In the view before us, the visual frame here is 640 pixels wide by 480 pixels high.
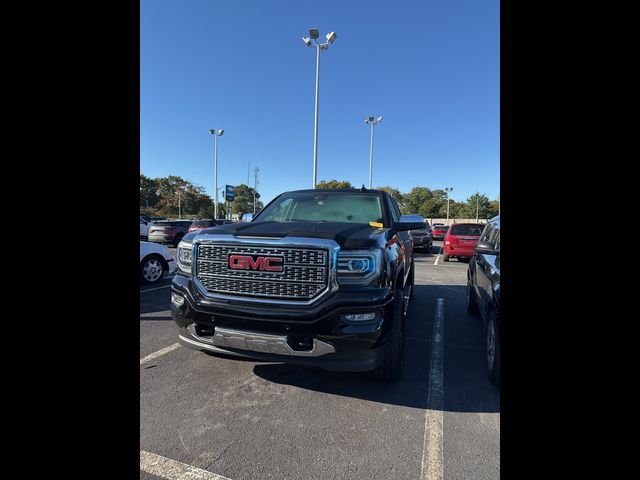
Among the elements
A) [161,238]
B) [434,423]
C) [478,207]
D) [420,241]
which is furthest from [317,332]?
[478,207]

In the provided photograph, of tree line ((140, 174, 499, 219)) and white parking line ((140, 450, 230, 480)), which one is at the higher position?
tree line ((140, 174, 499, 219))

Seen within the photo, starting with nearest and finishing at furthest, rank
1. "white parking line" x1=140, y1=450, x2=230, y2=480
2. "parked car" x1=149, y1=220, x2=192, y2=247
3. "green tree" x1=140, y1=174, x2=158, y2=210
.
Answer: "white parking line" x1=140, y1=450, x2=230, y2=480 < "parked car" x1=149, y1=220, x2=192, y2=247 < "green tree" x1=140, y1=174, x2=158, y2=210

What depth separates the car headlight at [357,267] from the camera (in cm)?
263

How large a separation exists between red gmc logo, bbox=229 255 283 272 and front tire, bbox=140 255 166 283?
5.89 m

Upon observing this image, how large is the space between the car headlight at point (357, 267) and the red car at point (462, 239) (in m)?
11.7

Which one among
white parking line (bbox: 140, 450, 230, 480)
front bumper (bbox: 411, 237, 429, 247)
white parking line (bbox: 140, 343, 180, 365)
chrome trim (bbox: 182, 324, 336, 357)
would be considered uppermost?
front bumper (bbox: 411, 237, 429, 247)

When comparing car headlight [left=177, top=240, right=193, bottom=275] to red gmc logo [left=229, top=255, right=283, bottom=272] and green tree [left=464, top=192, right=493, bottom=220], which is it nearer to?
red gmc logo [left=229, top=255, right=283, bottom=272]

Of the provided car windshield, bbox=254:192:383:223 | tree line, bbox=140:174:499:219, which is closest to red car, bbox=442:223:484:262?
car windshield, bbox=254:192:383:223

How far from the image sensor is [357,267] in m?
2.65

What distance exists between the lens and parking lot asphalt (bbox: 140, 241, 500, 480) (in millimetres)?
2057
